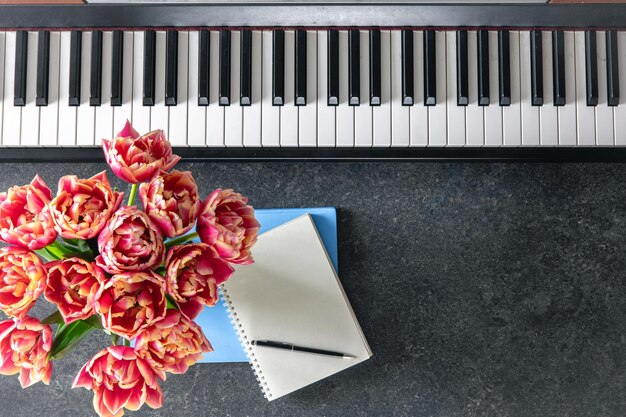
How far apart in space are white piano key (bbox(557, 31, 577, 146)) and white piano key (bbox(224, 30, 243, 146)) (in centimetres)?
54

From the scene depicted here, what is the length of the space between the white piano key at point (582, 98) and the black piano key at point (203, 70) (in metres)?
0.62

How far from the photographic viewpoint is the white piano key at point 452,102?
3.34 feet

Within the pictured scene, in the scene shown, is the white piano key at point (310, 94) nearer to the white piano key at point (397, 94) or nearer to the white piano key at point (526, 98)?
the white piano key at point (397, 94)

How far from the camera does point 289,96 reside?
102 centimetres

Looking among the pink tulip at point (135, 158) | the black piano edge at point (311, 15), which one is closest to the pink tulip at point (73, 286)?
the pink tulip at point (135, 158)

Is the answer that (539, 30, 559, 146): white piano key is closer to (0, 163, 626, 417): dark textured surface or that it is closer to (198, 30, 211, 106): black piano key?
(0, 163, 626, 417): dark textured surface

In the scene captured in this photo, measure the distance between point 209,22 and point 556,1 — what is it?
578 millimetres

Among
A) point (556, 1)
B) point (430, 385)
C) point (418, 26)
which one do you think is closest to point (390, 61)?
point (418, 26)

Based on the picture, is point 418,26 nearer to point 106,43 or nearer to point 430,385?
point 106,43

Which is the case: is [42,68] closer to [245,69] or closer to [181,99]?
[181,99]

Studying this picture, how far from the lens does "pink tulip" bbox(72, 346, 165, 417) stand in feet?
2.23

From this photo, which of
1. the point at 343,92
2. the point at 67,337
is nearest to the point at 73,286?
the point at 67,337

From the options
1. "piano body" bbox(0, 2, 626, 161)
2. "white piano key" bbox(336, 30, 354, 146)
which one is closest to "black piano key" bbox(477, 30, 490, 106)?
"piano body" bbox(0, 2, 626, 161)

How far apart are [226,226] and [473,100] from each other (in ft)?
1.75
